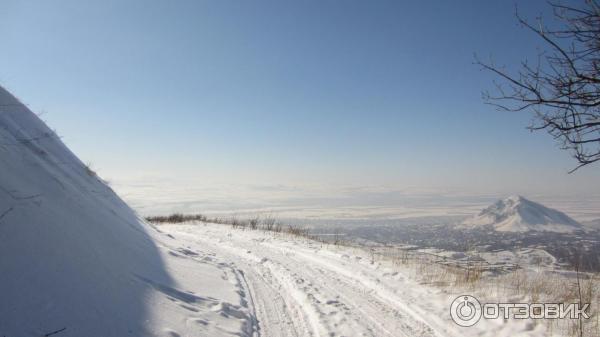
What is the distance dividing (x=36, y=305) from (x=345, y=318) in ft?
11.7

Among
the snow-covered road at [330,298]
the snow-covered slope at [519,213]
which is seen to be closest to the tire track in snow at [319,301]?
the snow-covered road at [330,298]

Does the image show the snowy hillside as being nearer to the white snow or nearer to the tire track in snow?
Result: the white snow

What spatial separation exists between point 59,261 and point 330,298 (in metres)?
3.89

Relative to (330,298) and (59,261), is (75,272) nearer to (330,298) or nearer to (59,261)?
(59,261)

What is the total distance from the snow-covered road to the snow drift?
3.55 ft

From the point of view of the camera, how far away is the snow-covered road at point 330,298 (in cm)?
418

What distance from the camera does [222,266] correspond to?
7.09 metres

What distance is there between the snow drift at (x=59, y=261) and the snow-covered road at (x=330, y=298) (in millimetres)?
1081

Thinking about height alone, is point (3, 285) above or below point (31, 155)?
below

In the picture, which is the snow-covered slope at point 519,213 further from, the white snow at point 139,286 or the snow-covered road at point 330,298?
the white snow at point 139,286

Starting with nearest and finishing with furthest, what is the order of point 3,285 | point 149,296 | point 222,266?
point 3,285 → point 149,296 → point 222,266

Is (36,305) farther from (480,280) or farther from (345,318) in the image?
(480,280)

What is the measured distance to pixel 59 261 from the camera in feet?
10.1

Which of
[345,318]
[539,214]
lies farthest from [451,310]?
[539,214]
